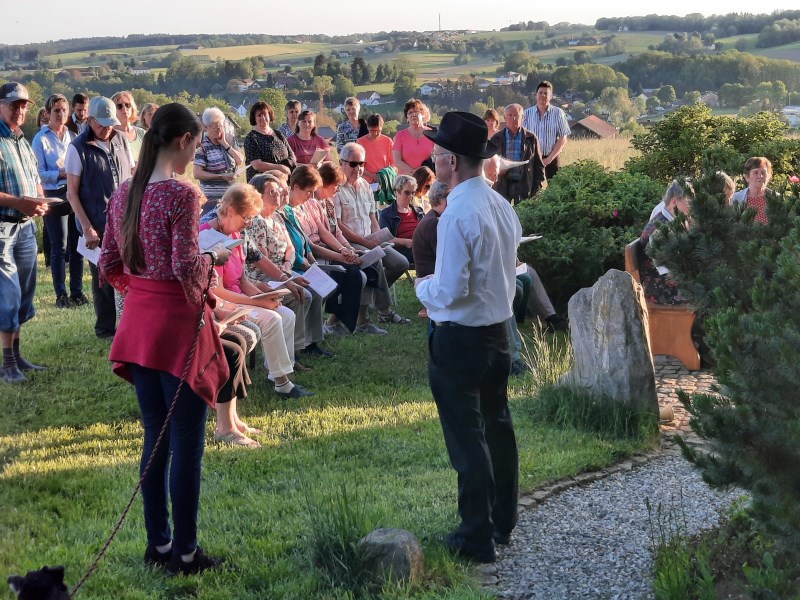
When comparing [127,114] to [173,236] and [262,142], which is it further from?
[173,236]

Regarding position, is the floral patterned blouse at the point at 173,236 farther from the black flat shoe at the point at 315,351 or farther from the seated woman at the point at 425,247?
the black flat shoe at the point at 315,351

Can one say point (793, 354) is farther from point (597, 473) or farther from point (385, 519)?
point (597, 473)

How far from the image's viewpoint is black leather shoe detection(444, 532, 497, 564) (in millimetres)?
4906

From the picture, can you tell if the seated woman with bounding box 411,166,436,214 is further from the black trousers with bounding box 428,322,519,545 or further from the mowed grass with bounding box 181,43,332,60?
the mowed grass with bounding box 181,43,332,60

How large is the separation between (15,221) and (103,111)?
4.23ft

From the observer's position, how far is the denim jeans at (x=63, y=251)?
35.8 ft

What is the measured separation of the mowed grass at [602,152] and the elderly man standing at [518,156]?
9.84 metres

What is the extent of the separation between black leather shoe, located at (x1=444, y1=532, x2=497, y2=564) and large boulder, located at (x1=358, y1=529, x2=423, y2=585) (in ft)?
0.99

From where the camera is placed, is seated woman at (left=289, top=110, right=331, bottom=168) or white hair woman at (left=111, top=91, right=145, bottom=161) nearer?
white hair woman at (left=111, top=91, right=145, bottom=161)

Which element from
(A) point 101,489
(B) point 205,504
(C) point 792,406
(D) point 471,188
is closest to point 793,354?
(C) point 792,406

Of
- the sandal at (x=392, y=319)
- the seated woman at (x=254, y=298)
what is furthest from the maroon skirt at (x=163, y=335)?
the sandal at (x=392, y=319)

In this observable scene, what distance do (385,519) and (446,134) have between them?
2007 millimetres

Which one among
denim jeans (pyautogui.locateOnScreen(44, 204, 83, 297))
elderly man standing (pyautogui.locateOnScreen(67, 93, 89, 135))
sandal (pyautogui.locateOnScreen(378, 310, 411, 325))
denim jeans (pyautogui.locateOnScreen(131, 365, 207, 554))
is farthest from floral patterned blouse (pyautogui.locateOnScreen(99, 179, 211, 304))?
elderly man standing (pyautogui.locateOnScreen(67, 93, 89, 135))

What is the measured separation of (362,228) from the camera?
34.9ft
